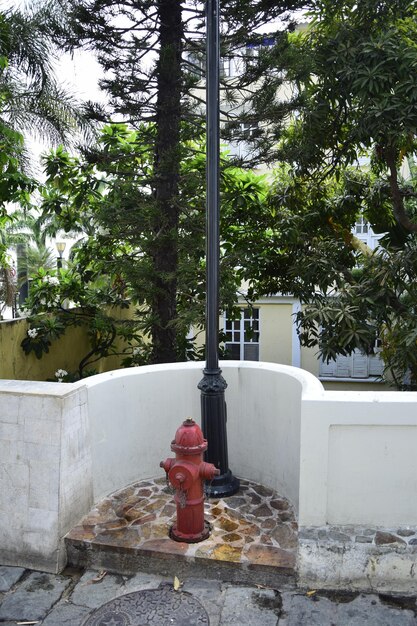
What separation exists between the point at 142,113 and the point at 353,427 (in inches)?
200

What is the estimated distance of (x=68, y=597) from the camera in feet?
11.9

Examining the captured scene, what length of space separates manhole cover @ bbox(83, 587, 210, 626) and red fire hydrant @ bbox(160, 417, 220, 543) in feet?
1.44

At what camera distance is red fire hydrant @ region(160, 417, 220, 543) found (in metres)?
3.88

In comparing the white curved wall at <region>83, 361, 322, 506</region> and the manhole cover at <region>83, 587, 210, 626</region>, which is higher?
the white curved wall at <region>83, 361, 322, 506</region>

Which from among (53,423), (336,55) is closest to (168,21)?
(336,55)

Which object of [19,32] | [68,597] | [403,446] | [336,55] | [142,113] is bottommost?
[68,597]

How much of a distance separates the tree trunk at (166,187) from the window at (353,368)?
6062mm

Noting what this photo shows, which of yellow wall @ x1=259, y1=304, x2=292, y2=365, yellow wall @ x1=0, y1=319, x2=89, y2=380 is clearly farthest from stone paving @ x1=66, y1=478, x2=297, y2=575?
yellow wall @ x1=259, y1=304, x2=292, y2=365

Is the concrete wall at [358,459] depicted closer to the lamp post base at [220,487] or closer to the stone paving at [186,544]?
the stone paving at [186,544]

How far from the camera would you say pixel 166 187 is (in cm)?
718

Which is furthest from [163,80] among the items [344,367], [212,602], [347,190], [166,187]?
[344,367]

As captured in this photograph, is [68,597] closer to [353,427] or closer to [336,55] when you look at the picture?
[353,427]

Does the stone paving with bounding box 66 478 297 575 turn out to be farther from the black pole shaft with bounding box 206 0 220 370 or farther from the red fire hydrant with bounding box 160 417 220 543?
the black pole shaft with bounding box 206 0 220 370

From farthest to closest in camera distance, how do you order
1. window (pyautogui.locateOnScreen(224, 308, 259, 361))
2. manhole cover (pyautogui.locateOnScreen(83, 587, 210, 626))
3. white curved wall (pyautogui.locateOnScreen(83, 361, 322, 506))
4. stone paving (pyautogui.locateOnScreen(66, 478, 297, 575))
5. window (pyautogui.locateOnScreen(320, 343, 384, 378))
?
window (pyautogui.locateOnScreen(224, 308, 259, 361)) < window (pyautogui.locateOnScreen(320, 343, 384, 378)) < white curved wall (pyautogui.locateOnScreen(83, 361, 322, 506)) < stone paving (pyautogui.locateOnScreen(66, 478, 297, 575)) < manhole cover (pyautogui.locateOnScreen(83, 587, 210, 626))
